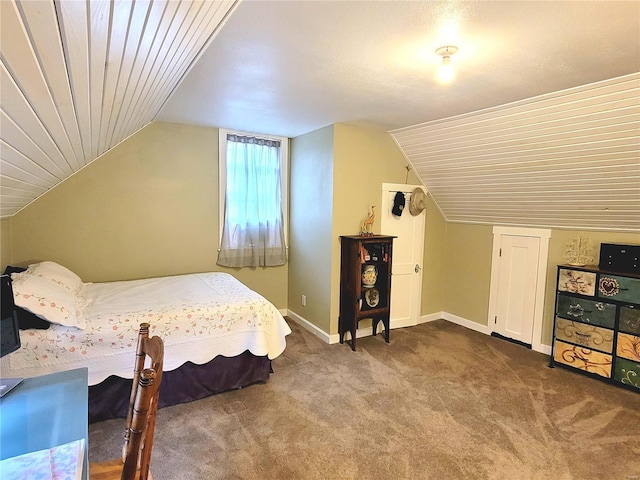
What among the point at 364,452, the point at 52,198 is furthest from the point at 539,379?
the point at 52,198

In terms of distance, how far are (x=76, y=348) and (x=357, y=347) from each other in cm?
243

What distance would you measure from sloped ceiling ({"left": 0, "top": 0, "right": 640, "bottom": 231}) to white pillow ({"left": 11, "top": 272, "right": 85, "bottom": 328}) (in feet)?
1.73

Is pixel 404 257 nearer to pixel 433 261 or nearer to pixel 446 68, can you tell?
pixel 433 261

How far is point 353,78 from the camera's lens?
2.27 meters

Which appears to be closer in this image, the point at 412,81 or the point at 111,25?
the point at 111,25

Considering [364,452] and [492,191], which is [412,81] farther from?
[364,452]

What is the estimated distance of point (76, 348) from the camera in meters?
2.17

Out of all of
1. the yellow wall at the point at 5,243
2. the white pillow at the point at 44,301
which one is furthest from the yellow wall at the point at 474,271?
the yellow wall at the point at 5,243

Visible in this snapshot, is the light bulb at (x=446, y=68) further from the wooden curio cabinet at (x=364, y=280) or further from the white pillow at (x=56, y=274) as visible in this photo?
the white pillow at (x=56, y=274)

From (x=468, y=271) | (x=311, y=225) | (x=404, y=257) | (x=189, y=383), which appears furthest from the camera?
(x=468, y=271)

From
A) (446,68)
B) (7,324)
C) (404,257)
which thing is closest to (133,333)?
(7,324)

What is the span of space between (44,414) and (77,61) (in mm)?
1177

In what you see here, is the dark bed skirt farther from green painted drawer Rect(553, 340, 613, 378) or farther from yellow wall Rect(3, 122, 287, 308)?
green painted drawer Rect(553, 340, 613, 378)

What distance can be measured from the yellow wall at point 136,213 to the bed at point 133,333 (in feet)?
1.53
